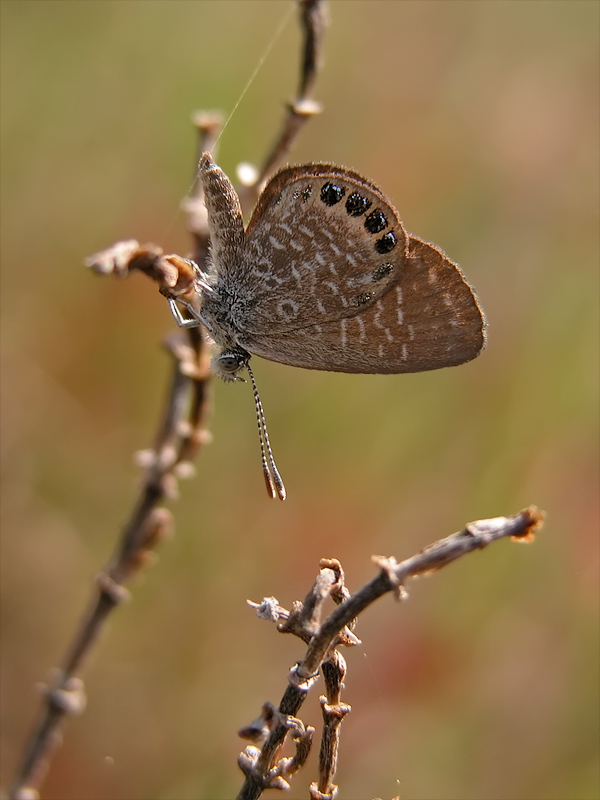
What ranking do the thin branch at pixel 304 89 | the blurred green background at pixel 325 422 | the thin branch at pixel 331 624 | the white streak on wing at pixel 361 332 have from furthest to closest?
the blurred green background at pixel 325 422 → the white streak on wing at pixel 361 332 → the thin branch at pixel 304 89 → the thin branch at pixel 331 624

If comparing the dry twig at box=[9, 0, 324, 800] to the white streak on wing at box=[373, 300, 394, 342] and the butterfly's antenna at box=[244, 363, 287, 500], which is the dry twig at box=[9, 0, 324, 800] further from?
the white streak on wing at box=[373, 300, 394, 342]

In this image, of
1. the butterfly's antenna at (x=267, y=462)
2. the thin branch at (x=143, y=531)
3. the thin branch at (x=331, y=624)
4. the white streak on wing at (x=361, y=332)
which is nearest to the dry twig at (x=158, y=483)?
the thin branch at (x=143, y=531)

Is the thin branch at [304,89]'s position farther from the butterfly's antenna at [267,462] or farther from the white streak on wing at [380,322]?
the butterfly's antenna at [267,462]

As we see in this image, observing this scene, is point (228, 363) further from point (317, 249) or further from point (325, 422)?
point (325, 422)

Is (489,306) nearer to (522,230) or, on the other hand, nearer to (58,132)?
(522,230)

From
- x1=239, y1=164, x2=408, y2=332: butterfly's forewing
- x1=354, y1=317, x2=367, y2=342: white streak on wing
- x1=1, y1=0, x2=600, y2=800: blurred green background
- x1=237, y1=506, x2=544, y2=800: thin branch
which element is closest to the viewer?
x1=237, y1=506, x2=544, y2=800: thin branch

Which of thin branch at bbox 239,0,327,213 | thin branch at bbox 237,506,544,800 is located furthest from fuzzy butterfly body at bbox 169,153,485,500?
thin branch at bbox 237,506,544,800
